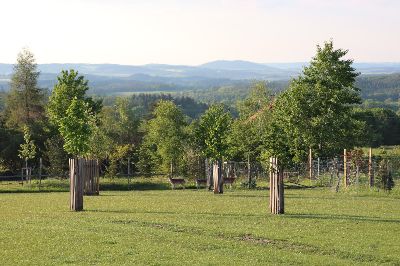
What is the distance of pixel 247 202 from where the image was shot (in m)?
39.9

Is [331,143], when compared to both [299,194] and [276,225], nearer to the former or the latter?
[299,194]

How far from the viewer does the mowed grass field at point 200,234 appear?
791 inches

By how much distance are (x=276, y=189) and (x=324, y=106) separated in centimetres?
4073

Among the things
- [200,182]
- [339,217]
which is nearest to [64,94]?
[200,182]

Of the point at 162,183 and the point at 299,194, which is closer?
the point at 299,194

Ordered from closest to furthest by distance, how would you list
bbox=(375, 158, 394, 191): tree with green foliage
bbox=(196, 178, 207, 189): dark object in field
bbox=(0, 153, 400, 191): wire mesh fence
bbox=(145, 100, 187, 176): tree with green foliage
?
bbox=(375, 158, 394, 191): tree with green foliage < bbox=(0, 153, 400, 191): wire mesh fence < bbox=(196, 178, 207, 189): dark object in field < bbox=(145, 100, 187, 176): tree with green foliage

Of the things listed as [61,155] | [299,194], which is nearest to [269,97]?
[61,155]

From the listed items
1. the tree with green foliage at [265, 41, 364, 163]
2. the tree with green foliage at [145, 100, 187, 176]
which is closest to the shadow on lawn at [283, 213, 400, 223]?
the tree with green foliage at [265, 41, 364, 163]

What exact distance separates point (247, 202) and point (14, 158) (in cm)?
5136

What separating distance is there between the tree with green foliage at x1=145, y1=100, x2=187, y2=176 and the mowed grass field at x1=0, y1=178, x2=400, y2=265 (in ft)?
121

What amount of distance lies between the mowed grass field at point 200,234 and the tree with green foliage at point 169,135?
36.8 m

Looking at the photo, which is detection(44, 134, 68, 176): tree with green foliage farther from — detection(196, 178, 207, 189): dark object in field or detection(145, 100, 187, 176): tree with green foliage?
detection(196, 178, 207, 189): dark object in field

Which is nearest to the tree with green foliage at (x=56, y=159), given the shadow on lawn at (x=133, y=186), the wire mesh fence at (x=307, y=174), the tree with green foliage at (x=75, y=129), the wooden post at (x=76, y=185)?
the wire mesh fence at (x=307, y=174)

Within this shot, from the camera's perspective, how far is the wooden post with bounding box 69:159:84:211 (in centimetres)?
3475
